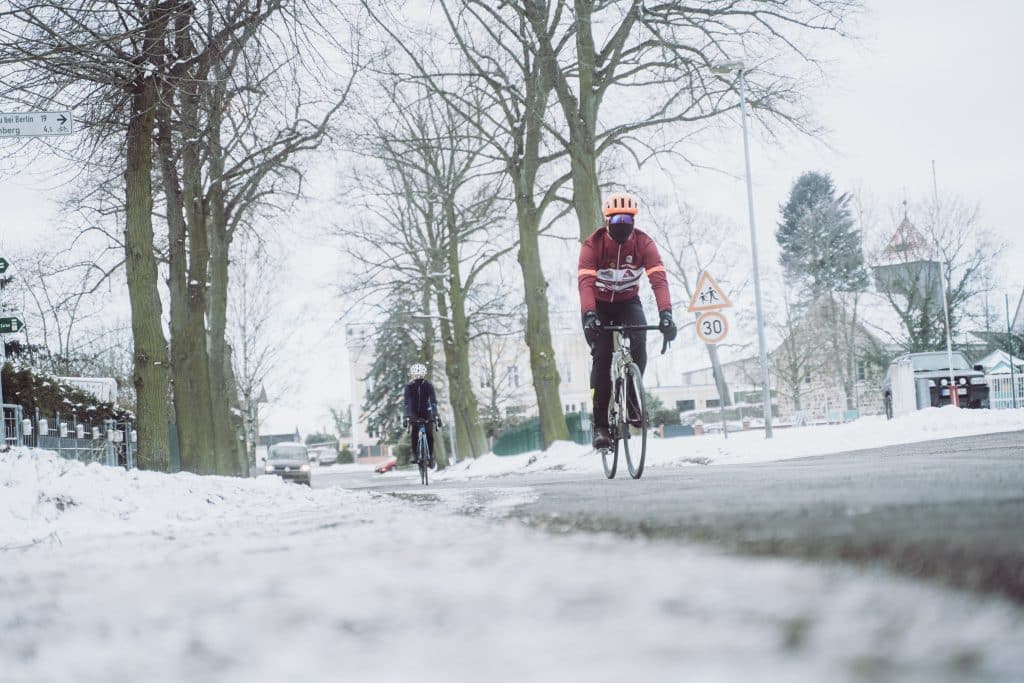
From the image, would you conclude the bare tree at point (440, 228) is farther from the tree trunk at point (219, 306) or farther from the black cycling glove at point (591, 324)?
the black cycling glove at point (591, 324)

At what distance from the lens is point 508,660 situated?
1.19m

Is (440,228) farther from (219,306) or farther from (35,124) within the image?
(35,124)

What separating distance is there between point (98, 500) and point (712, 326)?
11.7 metres

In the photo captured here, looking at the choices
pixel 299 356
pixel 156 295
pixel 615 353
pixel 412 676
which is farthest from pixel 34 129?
pixel 299 356

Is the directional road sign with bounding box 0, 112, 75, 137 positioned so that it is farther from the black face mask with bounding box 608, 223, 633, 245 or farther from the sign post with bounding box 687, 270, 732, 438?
the sign post with bounding box 687, 270, 732, 438

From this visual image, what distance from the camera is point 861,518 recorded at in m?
2.62

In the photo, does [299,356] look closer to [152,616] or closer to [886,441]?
[886,441]

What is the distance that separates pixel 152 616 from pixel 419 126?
957 inches

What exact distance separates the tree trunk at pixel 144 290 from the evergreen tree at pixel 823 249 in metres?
39.7

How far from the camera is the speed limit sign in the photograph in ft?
53.8

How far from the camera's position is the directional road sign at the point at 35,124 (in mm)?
9992

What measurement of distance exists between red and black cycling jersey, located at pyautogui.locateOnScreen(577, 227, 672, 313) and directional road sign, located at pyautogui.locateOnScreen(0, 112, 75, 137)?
5.53 m

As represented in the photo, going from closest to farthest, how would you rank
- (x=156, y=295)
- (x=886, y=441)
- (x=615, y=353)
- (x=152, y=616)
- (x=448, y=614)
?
(x=448, y=614) → (x=152, y=616) → (x=615, y=353) → (x=886, y=441) → (x=156, y=295)

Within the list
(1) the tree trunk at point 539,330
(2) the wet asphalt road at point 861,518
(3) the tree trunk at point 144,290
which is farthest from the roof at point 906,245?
(2) the wet asphalt road at point 861,518
